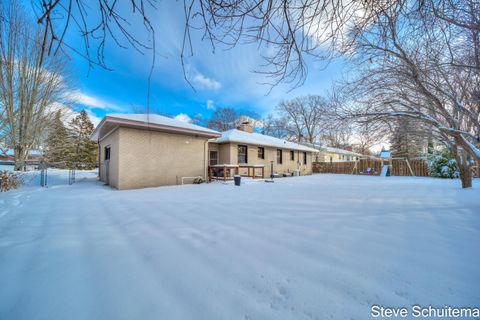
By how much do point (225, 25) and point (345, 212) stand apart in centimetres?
389

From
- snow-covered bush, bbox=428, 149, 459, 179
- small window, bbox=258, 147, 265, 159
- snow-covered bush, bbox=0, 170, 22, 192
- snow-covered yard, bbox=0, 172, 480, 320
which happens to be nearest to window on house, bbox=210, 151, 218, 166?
small window, bbox=258, 147, 265, 159

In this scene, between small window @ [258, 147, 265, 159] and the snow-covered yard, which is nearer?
the snow-covered yard

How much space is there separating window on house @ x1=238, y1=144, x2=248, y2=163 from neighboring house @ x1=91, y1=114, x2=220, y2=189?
123 inches

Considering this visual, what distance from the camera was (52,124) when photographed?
39.1ft

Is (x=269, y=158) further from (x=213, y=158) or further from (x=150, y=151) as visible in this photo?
(x=150, y=151)

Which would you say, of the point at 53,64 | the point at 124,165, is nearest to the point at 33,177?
the point at 53,64

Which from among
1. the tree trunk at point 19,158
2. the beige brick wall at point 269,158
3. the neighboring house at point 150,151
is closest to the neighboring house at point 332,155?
the beige brick wall at point 269,158

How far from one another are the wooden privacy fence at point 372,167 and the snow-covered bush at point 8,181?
2200 cm

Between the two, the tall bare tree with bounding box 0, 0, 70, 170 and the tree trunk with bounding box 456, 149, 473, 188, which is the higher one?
the tall bare tree with bounding box 0, 0, 70, 170

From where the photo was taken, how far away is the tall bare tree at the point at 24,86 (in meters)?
7.81

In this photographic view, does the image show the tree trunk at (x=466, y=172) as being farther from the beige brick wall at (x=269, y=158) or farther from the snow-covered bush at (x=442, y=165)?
the beige brick wall at (x=269, y=158)

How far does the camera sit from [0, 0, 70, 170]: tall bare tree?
7809 mm

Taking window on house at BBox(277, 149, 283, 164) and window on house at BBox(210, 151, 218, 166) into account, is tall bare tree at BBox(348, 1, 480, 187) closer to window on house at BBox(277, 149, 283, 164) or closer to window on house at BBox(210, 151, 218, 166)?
window on house at BBox(210, 151, 218, 166)

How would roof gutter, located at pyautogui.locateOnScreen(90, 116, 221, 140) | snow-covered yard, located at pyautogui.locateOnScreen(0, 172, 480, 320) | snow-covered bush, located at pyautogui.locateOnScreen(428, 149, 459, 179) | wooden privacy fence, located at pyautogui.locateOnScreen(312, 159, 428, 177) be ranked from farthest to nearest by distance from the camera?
wooden privacy fence, located at pyautogui.locateOnScreen(312, 159, 428, 177) → snow-covered bush, located at pyautogui.locateOnScreen(428, 149, 459, 179) → roof gutter, located at pyautogui.locateOnScreen(90, 116, 221, 140) → snow-covered yard, located at pyautogui.locateOnScreen(0, 172, 480, 320)
